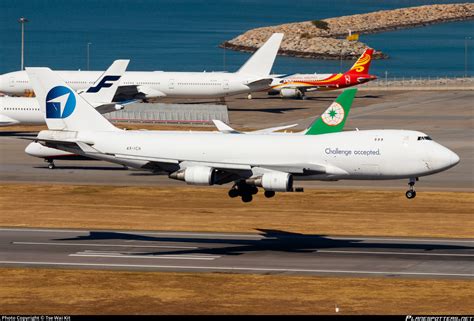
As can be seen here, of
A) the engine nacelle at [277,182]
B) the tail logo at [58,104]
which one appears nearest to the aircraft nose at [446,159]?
the engine nacelle at [277,182]

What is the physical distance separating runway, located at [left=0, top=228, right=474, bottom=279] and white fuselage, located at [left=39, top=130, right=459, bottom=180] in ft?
17.9

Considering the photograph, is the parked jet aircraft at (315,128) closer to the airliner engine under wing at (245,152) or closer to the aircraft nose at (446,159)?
the airliner engine under wing at (245,152)

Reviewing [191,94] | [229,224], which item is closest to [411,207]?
[229,224]

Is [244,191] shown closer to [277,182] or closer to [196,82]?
[277,182]

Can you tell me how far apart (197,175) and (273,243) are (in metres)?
8.17

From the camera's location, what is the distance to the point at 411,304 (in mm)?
58469

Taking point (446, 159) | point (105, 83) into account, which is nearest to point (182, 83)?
point (105, 83)

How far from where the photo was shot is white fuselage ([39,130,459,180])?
76.4 m

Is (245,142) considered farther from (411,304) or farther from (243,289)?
(411,304)

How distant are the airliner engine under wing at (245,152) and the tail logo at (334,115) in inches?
823

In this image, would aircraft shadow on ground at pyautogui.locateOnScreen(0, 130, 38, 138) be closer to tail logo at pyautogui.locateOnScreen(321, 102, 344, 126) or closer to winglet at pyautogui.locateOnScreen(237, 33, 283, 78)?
winglet at pyautogui.locateOnScreen(237, 33, 283, 78)

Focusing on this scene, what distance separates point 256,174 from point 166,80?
383 ft

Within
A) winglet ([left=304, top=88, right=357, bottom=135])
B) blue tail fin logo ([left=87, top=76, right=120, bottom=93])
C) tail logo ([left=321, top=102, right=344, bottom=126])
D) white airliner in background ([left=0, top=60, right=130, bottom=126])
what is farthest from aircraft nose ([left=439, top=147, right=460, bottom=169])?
blue tail fin logo ([left=87, top=76, right=120, bottom=93])

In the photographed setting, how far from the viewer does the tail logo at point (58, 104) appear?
84.4 m
